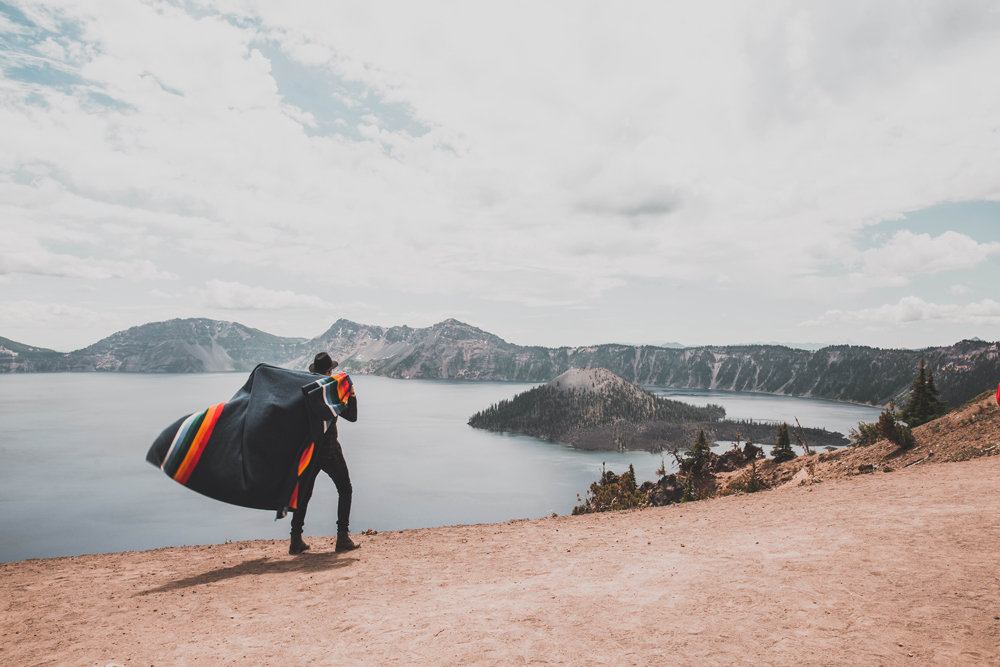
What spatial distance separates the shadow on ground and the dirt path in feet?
0.19

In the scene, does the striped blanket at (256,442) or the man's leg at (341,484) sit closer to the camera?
the striped blanket at (256,442)

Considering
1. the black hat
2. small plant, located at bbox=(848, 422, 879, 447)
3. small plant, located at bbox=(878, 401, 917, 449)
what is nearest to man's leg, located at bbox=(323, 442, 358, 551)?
the black hat

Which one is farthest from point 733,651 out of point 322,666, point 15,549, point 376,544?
point 15,549

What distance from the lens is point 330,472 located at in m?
9.23

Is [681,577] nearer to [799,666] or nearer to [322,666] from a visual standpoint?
[799,666]

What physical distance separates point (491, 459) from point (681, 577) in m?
166

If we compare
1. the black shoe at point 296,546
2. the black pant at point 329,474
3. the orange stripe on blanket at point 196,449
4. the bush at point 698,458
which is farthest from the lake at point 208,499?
the orange stripe on blanket at point 196,449

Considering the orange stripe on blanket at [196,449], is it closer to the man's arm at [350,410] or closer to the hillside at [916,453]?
the man's arm at [350,410]

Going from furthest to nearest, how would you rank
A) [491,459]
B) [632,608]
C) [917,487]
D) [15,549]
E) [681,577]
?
[491,459]
[15,549]
[917,487]
[681,577]
[632,608]

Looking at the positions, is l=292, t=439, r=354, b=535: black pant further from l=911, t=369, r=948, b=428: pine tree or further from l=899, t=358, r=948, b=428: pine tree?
l=911, t=369, r=948, b=428: pine tree

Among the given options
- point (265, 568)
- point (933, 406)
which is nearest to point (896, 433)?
point (933, 406)

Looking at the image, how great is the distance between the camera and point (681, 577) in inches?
290

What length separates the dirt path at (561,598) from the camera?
5109mm

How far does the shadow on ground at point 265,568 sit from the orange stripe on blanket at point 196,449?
5.62 feet
